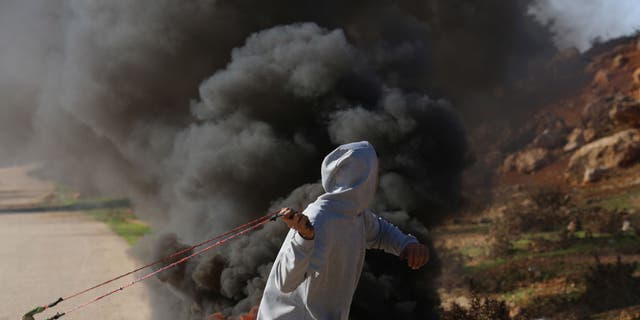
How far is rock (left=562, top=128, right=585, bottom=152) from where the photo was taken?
1673cm

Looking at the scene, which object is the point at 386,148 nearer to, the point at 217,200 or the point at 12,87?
the point at 217,200

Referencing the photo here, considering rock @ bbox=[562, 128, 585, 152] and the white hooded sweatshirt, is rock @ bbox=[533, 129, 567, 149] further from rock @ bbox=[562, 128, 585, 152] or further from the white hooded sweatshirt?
the white hooded sweatshirt

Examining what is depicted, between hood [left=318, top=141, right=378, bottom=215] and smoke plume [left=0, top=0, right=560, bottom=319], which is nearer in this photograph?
hood [left=318, top=141, right=378, bottom=215]

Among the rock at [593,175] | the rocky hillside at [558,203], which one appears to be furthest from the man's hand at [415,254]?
the rock at [593,175]

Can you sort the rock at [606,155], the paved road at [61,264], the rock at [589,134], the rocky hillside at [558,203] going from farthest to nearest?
1. the rock at [589,134]
2. the rock at [606,155]
3. the paved road at [61,264]
4. the rocky hillside at [558,203]

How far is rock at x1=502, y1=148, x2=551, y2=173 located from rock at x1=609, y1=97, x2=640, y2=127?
204cm

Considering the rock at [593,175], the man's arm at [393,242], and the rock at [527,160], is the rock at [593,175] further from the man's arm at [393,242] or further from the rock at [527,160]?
the man's arm at [393,242]

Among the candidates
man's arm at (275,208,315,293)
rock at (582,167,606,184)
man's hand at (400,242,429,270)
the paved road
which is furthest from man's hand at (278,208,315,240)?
rock at (582,167,606,184)

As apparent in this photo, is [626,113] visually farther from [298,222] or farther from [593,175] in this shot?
[298,222]

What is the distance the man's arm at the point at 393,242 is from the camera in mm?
3342

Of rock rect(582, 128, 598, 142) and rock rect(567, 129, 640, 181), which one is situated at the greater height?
rock rect(582, 128, 598, 142)

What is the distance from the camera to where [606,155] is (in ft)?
47.6

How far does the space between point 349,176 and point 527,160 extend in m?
15.0

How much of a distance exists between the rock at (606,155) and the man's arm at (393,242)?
11.8m
